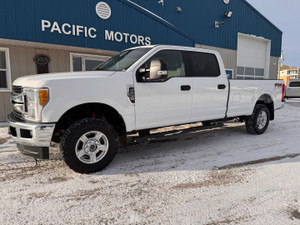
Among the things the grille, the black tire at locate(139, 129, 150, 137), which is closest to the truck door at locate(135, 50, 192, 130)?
the black tire at locate(139, 129, 150, 137)

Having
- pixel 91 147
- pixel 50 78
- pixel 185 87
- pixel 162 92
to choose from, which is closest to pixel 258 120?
pixel 185 87

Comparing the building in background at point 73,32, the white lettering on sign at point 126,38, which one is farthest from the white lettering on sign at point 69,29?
the white lettering on sign at point 126,38

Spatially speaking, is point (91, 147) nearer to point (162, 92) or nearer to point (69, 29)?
point (162, 92)

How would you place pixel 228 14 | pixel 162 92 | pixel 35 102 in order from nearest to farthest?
pixel 35 102 < pixel 162 92 < pixel 228 14

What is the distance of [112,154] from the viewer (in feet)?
11.9

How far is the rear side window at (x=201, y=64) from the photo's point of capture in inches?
181

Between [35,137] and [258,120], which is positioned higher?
[35,137]

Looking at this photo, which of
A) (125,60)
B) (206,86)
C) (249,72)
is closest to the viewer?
(125,60)

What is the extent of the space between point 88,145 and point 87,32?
5.88 m

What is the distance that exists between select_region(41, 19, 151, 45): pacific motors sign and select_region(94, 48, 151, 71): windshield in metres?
4.01

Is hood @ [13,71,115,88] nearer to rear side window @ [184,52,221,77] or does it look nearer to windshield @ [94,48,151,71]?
windshield @ [94,48,151,71]

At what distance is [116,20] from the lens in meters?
8.78

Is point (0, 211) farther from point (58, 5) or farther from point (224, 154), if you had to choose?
point (58, 5)

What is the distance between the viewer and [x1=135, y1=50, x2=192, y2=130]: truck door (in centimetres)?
372
